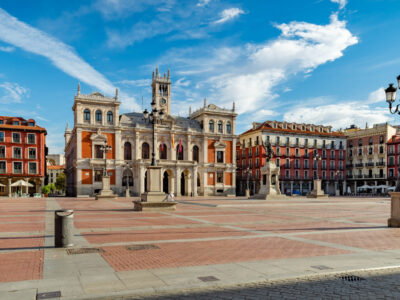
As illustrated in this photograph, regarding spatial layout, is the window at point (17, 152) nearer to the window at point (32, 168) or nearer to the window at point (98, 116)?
the window at point (32, 168)

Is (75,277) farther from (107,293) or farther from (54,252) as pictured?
(54,252)

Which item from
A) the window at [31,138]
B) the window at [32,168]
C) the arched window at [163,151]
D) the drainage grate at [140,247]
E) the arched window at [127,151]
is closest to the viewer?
the drainage grate at [140,247]

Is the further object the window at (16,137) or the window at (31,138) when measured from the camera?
the window at (31,138)

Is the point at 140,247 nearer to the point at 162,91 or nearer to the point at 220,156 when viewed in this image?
the point at 220,156

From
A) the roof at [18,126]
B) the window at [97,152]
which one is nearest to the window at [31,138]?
the roof at [18,126]

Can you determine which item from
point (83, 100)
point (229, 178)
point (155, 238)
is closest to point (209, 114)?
point (229, 178)

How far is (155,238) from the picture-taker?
11.5 m

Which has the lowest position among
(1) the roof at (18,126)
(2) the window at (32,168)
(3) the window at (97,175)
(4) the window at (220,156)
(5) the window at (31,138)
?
(3) the window at (97,175)

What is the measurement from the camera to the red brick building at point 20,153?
5850 centimetres

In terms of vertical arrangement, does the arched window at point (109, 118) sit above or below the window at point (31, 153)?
above

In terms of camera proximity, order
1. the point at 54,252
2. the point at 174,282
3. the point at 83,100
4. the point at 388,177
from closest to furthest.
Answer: the point at 174,282
the point at 54,252
the point at 83,100
the point at 388,177

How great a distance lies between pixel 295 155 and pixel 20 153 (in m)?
54.3

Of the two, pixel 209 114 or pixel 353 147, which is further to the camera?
pixel 353 147

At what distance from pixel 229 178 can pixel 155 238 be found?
195 ft
